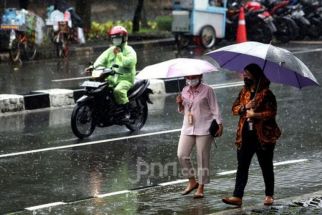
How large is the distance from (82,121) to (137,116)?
1077mm

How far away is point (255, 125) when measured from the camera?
326 inches

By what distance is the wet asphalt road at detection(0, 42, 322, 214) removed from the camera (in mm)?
8812

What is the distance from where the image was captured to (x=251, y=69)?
8.27 m

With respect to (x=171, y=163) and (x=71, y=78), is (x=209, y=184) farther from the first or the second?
(x=71, y=78)

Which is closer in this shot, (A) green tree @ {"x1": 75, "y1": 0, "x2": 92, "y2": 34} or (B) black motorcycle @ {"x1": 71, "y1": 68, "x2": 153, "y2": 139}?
(B) black motorcycle @ {"x1": 71, "y1": 68, "x2": 153, "y2": 139}

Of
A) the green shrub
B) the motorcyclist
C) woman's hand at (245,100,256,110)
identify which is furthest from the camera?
the green shrub

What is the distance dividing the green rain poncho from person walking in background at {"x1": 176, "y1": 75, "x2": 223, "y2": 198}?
3976 mm

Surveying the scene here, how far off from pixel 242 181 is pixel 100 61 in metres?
4.97

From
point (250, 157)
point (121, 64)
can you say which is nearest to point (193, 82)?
point (250, 157)

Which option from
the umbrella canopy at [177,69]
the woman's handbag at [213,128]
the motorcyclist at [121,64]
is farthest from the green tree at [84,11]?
the woman's handbag at [213,128]

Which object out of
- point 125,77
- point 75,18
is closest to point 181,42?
point 75,18

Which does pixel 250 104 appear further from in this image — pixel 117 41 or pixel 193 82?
pixel 117 41

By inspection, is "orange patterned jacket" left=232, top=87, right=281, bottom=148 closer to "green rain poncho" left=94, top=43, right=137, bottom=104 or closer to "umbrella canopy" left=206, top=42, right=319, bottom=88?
"umbrella canopy" left=206, top=42, right=319, bottom=88

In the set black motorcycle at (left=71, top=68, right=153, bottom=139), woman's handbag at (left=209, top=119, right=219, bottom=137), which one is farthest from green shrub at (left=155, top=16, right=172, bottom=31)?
woman's handbag at (left=209, top=119, right=219, bottom=137)
